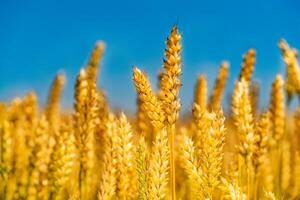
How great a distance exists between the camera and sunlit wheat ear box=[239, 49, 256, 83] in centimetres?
353

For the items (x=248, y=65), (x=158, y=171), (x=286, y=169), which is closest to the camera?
(x=158, y=171)

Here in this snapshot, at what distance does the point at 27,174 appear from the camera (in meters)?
3.33

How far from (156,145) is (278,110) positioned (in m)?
2.04

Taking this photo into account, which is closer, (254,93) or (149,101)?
(149,101)

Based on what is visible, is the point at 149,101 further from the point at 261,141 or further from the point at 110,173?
the point at 261,141

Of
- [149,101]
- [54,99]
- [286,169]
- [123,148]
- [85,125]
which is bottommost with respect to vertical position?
[123,148]

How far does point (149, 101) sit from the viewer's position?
2.04 meters

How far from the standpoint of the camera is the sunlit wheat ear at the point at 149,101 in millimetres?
2037

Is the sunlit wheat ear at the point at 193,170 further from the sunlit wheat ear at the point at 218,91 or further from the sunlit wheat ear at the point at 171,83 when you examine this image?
the sunlit wheat ear at the point at 218,91

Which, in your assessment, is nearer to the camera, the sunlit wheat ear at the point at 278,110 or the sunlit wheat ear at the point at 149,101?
the sunlit wheat ear at the point at 149,101

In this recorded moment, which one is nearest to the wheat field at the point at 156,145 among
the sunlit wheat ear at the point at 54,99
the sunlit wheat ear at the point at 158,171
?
the sunlit wheat ear at the point at 158,171

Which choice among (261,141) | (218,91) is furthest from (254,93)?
(261,141)

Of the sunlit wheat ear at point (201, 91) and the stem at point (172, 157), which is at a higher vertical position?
the sunlit wheat ear at point (201, 91)

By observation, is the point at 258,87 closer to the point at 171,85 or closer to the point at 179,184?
the point at 179,184
